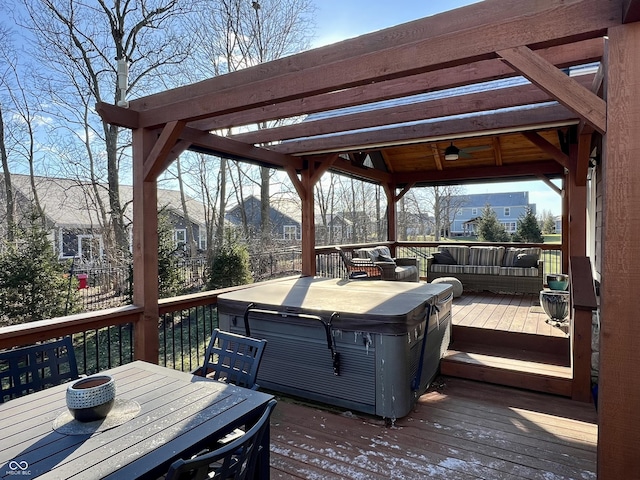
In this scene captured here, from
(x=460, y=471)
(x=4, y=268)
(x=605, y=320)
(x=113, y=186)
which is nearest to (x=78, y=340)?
(x=4, y=268)

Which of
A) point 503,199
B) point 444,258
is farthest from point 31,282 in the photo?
point 503,199

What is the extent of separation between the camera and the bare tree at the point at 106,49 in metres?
9.88

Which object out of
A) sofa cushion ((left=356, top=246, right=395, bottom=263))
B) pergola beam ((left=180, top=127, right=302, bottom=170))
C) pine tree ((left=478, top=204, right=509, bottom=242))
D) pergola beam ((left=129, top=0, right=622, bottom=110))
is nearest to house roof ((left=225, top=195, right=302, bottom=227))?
sofa cushion ((left=356, top=246, right=395, bottom=263))

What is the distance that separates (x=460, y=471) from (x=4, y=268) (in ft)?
25.2

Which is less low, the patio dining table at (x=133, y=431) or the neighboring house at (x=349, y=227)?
the neighboring house at (x=349, y=227)

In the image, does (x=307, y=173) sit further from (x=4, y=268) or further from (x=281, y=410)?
(x=4, y=268)

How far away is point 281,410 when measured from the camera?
10.6 ft

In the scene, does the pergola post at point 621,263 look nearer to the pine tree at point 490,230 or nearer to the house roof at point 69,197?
the house roof at point 69,197

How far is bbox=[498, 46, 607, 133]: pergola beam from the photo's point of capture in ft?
6.05

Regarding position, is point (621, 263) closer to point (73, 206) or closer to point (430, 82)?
point (430, 82)

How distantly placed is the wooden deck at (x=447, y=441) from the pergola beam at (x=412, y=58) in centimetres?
239

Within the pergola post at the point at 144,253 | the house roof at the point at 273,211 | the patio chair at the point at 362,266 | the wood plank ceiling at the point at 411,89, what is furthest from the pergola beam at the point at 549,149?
the house roof at the point at 273,211

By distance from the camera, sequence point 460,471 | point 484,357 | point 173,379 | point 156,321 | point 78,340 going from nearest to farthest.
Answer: point 173,379 → point 460,471 → point 156,321 → point 484,357 → point 78,340

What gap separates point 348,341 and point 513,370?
180cm
